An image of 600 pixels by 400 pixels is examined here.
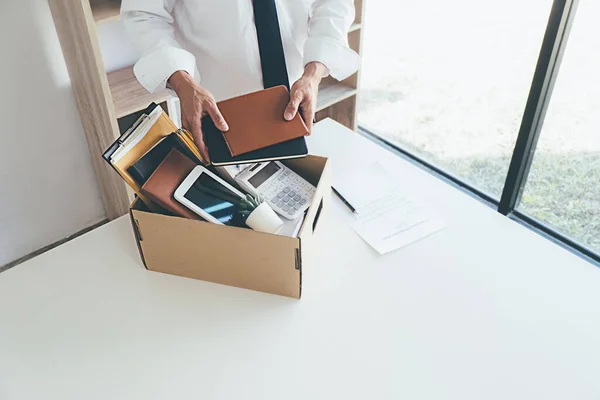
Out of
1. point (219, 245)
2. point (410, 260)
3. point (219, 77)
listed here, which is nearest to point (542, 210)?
point (410, 260)

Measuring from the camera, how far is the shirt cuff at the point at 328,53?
4.45 feet

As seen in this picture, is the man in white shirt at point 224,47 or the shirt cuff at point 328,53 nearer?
the man in white shirt at point 224,47

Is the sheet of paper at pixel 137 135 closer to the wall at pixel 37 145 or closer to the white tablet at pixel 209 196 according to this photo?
the white tablet at pixel 209 196

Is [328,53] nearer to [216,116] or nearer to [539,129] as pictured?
[216,116]

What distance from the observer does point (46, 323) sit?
3.30 ft

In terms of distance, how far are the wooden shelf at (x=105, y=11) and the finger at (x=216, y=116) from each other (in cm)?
78

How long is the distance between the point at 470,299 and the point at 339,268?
0.27 metres

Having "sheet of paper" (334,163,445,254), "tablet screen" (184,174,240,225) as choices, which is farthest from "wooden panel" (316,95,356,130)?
"tablet screen" (184,174,240,225)

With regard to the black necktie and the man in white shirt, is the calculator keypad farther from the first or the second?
the black necktie

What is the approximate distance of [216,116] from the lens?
3.60 ft

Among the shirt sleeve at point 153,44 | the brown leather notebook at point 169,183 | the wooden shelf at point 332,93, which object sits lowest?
the wooden shelf at point 332,93

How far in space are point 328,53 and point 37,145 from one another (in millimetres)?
1285

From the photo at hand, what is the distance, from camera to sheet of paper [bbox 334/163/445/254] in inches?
46.7

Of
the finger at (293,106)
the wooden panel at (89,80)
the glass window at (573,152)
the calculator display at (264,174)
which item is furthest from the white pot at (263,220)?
the glass window at (573,152)
